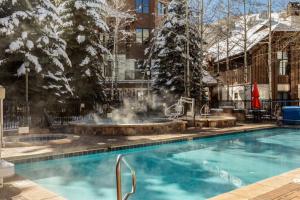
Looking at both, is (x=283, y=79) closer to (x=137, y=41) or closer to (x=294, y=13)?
(x=294, y=13)

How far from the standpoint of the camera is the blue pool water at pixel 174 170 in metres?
6.17

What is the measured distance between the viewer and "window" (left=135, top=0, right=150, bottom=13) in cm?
2852

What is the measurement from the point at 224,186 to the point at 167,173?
156 cm

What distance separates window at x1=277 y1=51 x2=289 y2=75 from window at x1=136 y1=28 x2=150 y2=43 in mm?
11257

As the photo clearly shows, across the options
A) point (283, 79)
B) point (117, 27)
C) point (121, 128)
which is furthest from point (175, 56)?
point (121, 128)

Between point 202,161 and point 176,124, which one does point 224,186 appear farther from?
point 176,124

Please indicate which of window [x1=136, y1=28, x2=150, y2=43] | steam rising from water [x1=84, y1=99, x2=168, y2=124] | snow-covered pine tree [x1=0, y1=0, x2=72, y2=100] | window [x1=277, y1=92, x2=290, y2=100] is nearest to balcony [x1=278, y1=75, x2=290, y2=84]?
window [x1=277, y1=92, x2=290, y2=100]

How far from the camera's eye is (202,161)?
864cm

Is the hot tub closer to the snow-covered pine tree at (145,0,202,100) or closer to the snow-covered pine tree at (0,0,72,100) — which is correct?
the snow-covered pine tree at (145,0,202,100)

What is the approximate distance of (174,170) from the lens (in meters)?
7.72

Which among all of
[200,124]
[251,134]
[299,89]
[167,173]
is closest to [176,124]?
[200,124]

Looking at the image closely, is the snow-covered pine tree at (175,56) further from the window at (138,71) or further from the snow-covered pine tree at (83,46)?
the window at (138,71)

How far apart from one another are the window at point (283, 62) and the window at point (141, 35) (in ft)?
36.9

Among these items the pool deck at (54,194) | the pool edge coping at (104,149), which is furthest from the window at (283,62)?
the pool deck at (54,194)
